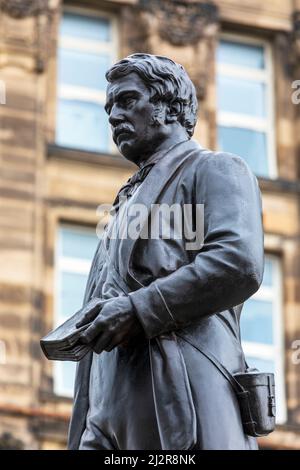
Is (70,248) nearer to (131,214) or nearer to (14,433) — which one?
(14,433)

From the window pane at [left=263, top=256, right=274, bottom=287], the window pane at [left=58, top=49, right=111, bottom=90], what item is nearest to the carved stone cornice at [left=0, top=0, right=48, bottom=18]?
the window pane at [left=58, top=49, right=111, bottom=90]

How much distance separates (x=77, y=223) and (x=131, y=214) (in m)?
20.3

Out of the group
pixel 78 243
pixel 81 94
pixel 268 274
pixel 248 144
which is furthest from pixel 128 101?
pixel 248 144

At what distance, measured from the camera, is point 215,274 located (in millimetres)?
6199

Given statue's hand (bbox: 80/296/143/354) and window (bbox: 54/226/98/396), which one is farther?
window (bbox: 54/226/98/396)

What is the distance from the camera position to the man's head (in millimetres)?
6562

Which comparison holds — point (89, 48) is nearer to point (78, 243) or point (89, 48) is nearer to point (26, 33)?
point (26, 33)

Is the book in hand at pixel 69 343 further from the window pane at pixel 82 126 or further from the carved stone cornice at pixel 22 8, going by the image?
the carved stone cornice at pixel 22 8

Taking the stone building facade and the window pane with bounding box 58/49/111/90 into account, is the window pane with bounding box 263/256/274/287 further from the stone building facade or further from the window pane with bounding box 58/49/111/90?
the window pane with bounding box 58/49/111/90

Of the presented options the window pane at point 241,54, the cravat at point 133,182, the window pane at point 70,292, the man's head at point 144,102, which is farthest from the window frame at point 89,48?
the man's head at point 144,102

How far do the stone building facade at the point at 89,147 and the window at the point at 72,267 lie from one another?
0.08 ft

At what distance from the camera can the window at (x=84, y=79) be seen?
27.3m

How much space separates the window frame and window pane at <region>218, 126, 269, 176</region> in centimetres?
153
